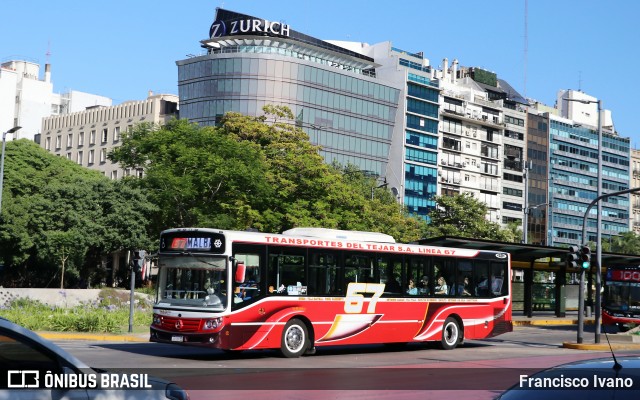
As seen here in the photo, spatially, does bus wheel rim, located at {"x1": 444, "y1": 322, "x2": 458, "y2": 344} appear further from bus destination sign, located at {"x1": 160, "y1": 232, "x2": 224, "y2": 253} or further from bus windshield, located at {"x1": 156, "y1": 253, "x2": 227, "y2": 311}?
bus destination sign, located at {"x1": 160, "y1": 232, "x2": 224, "y2": 253}

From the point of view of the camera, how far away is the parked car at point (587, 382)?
538cm

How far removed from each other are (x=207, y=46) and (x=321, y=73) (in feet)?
49.0

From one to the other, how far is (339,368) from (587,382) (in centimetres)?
1354

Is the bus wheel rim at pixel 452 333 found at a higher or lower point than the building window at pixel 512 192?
lower

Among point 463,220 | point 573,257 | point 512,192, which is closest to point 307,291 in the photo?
point 573,257

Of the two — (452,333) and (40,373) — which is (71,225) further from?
(40,373)

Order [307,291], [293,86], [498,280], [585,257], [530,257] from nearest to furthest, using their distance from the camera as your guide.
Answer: [307,291] < [498,280] < [585,257] < [530,257] < [293,86]

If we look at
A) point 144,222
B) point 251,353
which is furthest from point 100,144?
point 251,353

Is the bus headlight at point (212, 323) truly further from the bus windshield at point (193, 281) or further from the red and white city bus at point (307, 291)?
the bus windshield at point (193, 281)

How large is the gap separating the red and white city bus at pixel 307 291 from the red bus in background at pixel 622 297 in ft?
63.5

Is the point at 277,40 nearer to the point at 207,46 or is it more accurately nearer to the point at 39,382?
the point at 207,46

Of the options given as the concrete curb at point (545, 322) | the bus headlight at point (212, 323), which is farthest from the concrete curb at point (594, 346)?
the concrete curb at point (545, 322)

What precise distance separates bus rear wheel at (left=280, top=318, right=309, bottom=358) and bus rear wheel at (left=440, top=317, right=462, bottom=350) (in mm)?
5511

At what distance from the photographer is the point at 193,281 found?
20.2 meters
